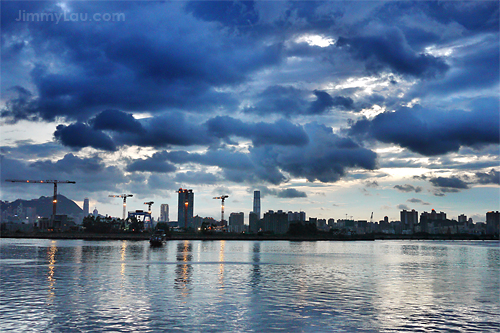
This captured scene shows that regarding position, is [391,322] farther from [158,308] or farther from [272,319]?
[158,308]

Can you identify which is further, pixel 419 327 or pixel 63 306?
pixel 63 306

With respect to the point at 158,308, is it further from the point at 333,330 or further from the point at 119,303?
the point at 333,330

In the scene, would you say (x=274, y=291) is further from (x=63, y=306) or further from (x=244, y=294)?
(x=63, y=306)

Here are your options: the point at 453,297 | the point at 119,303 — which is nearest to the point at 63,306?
the point at 119,303

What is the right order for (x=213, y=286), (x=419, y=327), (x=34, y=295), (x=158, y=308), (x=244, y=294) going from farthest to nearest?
(x=213, y=286), (x=244, y=294), (x=34, y=295), (x=158, y=308), (x=419, y=327)

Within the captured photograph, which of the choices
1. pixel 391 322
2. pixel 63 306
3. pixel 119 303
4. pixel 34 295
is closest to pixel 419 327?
pixel 391 322

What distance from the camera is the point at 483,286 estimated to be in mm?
62625

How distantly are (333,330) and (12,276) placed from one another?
2060 inches

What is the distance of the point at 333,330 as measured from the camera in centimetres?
3284

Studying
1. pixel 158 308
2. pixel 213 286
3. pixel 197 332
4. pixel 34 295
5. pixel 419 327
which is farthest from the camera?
A: pixel 213 286

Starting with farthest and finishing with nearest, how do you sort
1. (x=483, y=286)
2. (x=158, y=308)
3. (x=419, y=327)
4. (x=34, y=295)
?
1. (x=483, y=286)
2. (x=34, y=295)
3. (x=158, y=308)
4. (x=419, y=327)

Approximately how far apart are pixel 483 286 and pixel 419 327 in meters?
34.7

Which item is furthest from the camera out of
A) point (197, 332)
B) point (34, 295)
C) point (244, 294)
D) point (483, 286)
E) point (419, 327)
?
point (483, 286)

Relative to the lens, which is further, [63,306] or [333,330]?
[63,306]
